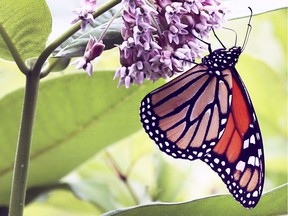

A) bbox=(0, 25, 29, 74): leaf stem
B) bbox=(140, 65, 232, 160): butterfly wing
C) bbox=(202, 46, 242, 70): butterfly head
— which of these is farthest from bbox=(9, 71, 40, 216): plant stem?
bbox=(202, 46, 242, 70): butterfly head

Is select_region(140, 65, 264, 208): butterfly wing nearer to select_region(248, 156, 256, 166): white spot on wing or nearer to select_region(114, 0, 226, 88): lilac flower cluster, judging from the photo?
select_region(248, 156, 256, 166): white spot on wing

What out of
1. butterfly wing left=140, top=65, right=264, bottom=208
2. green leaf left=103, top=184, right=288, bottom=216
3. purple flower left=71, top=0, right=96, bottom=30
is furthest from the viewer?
butterfly wing left=140, top=65, right=264, bottom=208

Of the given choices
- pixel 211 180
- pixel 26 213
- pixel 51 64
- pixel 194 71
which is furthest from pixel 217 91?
pixel 211 180

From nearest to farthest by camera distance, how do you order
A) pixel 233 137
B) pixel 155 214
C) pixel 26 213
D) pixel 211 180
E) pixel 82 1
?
1. pixel 82 1
2. pixel 155 214
3. pixel 233 137
4. pixel 26 213
5. pixel 211 180

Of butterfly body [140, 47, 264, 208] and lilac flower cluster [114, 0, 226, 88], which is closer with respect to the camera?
lilac flower cluster [114, 0, 226, 88]

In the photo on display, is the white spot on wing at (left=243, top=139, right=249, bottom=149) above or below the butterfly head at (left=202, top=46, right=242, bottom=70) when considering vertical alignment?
below

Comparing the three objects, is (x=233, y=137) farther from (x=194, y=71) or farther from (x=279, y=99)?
(x=279, y=99)
